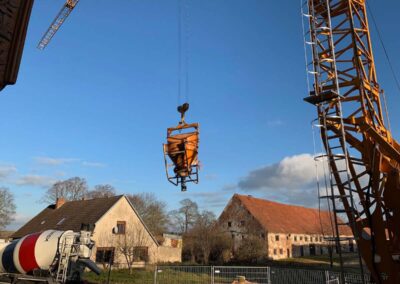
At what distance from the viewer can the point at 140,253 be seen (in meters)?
32.6

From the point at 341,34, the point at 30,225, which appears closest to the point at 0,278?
the point at 341,34

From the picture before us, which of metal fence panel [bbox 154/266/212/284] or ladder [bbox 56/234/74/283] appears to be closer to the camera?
ladder [bbox 56/234/74/283]

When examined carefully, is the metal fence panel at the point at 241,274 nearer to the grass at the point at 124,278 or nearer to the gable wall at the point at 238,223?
the grass at the point at 124,278

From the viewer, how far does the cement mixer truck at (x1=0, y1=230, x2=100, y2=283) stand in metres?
14.6

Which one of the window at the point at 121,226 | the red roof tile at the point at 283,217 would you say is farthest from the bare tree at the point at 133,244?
the red roof tile at the point at 283,217

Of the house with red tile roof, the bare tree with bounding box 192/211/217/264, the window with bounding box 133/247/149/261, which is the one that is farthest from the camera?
the house with red tile roof

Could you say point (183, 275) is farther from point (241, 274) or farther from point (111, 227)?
point (111, 227)

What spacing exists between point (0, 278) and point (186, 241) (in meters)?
26.7

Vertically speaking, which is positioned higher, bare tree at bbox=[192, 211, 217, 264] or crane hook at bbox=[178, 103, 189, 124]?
crane hook at bbox=[178, 103, 189, 124]

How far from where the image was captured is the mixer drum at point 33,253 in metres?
15.1

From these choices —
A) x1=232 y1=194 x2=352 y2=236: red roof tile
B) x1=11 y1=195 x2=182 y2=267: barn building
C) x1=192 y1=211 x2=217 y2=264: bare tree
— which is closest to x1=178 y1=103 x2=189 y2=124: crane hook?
x1=11 y1=195 x2=182 y2=267: barn building

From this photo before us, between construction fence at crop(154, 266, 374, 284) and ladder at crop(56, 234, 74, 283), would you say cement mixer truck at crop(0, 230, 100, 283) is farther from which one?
construction fence at crop(154, 266, 374, 284)

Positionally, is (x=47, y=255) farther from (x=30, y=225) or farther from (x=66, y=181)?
(x=66, y=181)

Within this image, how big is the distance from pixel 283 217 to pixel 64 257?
42737mm
